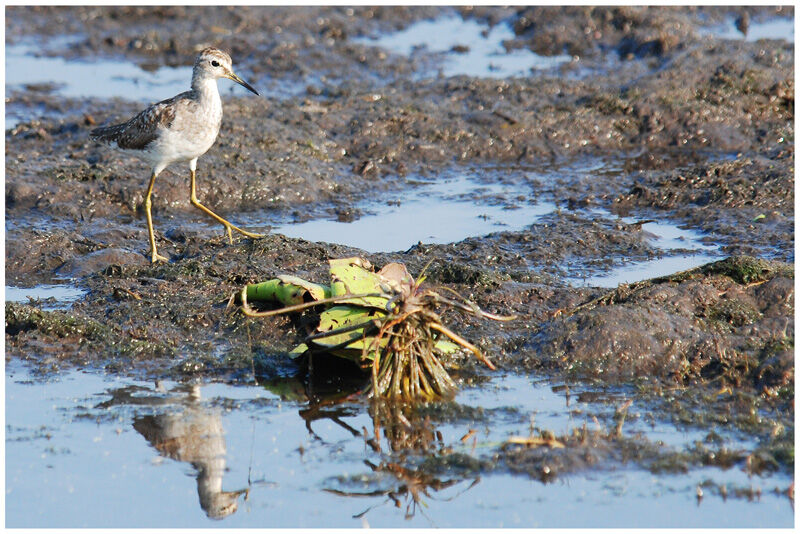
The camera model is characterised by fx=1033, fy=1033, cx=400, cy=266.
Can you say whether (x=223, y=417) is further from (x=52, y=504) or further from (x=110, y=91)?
(x=110, y=91)

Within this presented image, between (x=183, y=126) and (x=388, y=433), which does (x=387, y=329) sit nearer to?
(x=388, y=433)

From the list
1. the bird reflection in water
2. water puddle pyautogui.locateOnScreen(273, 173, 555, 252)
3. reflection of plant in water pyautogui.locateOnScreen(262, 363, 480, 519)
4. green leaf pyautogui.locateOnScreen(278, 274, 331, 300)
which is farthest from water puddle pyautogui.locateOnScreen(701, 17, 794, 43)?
the bird reflection in water

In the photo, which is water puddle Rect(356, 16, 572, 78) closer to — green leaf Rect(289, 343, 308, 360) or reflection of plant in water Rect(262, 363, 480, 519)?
green leaf Rect(289, 343, 308, 360)

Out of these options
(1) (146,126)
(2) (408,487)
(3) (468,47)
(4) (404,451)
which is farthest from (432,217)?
(3) (468,47)

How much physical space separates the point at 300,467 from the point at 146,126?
3.47 meters

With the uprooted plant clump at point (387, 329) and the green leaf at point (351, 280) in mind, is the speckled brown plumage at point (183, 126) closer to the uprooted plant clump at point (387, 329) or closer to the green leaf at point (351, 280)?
the green leaf at point (351, 280)

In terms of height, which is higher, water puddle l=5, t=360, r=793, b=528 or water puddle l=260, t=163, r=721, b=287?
water puddle l=5, t=360, r=793, b=528

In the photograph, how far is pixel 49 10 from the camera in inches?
532

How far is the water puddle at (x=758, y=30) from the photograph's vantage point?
12.4 m

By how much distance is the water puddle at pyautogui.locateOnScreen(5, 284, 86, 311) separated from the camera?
6082mm

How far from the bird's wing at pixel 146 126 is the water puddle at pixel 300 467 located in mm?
2313

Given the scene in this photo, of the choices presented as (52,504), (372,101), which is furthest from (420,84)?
(52,504)

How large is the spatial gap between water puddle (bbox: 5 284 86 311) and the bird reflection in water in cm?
136

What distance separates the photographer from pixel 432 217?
7.95 metres
